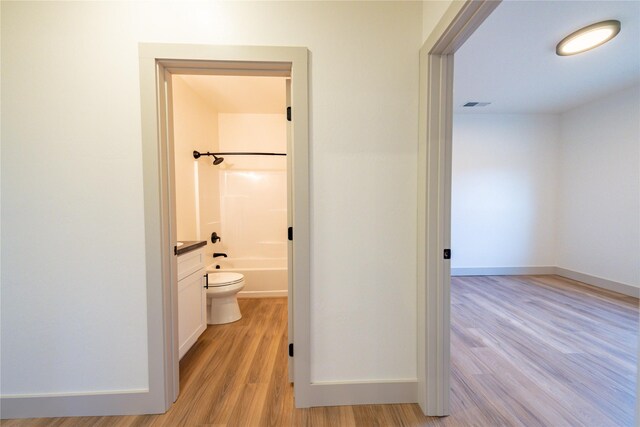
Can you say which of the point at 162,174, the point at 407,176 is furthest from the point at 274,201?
the point at 407,176

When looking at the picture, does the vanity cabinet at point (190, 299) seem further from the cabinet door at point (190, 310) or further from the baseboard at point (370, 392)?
the baseboard at point (370, 392)

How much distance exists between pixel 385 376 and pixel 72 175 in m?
2.09

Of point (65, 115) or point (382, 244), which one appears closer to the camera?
point (65, 115)

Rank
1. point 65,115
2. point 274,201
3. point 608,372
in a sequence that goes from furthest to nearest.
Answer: point 274,201 → point 608,372 → point 65,115

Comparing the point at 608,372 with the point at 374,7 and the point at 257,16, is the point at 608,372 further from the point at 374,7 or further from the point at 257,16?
the point at 257,16

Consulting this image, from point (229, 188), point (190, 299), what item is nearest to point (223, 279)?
point (190, 299)

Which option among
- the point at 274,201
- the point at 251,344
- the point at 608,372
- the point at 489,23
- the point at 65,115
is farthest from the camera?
the point at 274,201

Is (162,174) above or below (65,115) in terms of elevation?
below

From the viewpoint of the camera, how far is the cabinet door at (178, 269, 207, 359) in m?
1.73

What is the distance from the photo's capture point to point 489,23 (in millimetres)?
1786

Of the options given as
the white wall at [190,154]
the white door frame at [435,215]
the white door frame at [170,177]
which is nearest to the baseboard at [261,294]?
the white wall at [190,154]

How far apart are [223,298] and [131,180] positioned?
1.48 m

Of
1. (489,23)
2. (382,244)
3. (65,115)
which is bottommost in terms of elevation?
(382,244)

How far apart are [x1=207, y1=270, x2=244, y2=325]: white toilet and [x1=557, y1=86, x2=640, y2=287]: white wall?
473 centimetres
